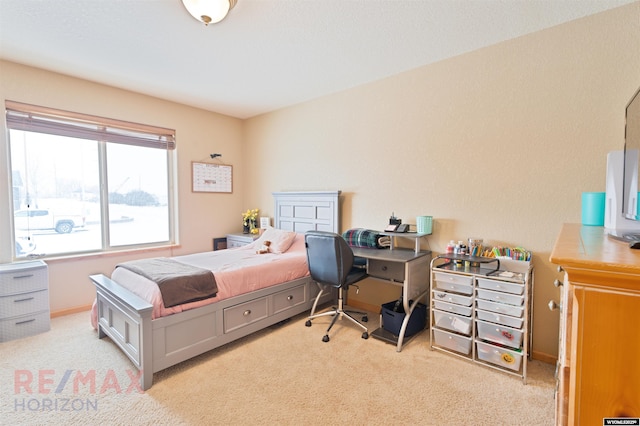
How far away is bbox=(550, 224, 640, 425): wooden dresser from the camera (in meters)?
0.71

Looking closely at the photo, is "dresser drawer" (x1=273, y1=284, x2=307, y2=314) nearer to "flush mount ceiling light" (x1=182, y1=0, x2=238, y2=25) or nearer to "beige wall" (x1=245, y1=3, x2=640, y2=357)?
"beige wall" (x1=245, y1=3, x2=640, y2=357)

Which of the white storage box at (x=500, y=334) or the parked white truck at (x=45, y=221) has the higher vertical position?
the parked white truck at (x=45, y=221)

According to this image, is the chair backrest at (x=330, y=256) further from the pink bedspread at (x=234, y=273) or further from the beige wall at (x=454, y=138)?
the beige wall at (x=454, y=138)

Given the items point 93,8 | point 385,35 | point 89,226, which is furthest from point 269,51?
point 89,226

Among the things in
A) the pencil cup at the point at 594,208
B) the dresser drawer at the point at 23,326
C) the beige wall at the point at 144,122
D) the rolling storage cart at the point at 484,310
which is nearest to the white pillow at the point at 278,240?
the beige wall at the point at 144,122

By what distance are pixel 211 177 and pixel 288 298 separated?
243 centimetres

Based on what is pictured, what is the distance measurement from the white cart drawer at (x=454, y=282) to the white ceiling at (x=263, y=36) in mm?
1935

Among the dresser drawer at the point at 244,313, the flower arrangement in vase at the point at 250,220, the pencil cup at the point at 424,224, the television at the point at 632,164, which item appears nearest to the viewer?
the television at the point at 632,164

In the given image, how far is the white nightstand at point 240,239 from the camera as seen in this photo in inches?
163

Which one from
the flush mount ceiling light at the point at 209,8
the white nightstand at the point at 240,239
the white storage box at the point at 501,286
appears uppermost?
the flush mount ceiling light at the point at 209,8

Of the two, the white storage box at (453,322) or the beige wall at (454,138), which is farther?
the white storage box at (453,322)

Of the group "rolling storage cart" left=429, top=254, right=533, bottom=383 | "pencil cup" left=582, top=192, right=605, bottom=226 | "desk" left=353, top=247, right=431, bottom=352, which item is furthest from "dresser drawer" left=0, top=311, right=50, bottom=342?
"pencil cup" left=582, top=192, right=605, bottom=226

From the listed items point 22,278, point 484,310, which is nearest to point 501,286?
point 484,310

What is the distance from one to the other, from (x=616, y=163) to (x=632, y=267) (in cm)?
159
